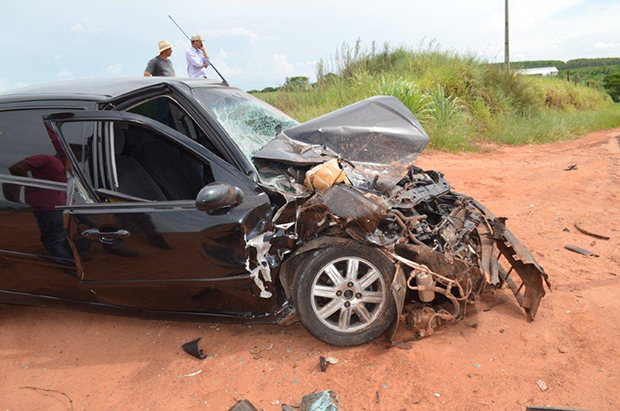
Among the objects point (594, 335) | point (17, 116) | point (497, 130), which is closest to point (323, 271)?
point (594, 335)

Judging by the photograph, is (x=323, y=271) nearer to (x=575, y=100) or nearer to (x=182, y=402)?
(x=182, y=402)

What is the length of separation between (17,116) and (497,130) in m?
12.9

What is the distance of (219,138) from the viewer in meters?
3.16

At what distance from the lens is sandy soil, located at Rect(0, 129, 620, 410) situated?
2621 millimetres

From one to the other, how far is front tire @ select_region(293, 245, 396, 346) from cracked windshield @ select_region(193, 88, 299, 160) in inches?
37.5

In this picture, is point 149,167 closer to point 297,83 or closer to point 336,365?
point 336,365

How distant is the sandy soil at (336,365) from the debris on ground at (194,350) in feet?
0.13

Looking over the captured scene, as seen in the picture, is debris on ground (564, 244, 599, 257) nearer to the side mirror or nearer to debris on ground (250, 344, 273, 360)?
debris on ground (250, 344, 273, 360)

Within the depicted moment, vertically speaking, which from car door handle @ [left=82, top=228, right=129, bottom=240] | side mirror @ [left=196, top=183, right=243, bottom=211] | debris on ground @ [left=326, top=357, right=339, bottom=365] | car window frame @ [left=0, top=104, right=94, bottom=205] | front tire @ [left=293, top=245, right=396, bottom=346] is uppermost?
car window frame @ [left=0, top=104, right=94, bottom=205]

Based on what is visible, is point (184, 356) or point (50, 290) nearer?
point (184, 356)

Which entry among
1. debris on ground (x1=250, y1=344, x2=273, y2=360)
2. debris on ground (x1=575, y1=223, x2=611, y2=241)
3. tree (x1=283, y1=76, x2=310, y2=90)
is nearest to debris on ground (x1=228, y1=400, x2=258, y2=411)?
debris on ground (x1=250, y1=344, x2=273, y2=360)

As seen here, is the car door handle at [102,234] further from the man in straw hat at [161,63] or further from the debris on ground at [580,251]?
the man in straw hat at [161,63]

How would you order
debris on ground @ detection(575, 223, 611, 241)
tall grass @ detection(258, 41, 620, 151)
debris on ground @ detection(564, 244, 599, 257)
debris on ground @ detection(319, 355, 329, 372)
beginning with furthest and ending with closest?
tall grass @ detection(258, 41, 620, 151)
debris on ground @ detection(575, 223, 611, 241)
debris on ground @ detection(564, 244, 599, 257)
debris on ground @ detection(319, 355, 329, 372)

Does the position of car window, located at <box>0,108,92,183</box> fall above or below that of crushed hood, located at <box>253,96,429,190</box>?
above
